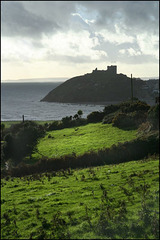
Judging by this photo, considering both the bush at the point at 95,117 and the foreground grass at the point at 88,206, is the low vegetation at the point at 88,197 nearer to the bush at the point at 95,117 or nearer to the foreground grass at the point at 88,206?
the foreground grass at the point at 88,206

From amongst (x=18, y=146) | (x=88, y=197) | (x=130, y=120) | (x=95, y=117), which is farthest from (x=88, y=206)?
(x=95, y=117)

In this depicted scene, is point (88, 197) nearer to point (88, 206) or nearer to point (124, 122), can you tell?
point (88, 206)

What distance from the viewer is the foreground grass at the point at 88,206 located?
13117mm

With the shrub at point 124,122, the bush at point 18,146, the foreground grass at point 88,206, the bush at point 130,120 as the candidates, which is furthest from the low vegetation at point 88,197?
the bush at point 18,146

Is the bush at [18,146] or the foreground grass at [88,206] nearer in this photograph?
the foreground grass at [88,206]

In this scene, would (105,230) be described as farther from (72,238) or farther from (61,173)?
(61,173)

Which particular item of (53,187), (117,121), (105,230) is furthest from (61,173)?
(117,121)

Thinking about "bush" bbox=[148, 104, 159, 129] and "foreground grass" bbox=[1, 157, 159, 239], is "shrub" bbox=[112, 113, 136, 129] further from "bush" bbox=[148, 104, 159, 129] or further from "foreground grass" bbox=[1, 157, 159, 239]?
"foreground grass" bbox=[1, 157, 159, 239]

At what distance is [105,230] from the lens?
13062mm

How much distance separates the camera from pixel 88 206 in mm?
16328

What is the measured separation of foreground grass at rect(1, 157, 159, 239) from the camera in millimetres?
13117

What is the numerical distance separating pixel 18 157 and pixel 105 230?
32869 millimetres

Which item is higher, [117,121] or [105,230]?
[117,121]

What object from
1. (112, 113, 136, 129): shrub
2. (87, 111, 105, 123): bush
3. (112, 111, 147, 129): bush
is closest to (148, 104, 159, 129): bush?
(112, 111, 147, 129): bush
